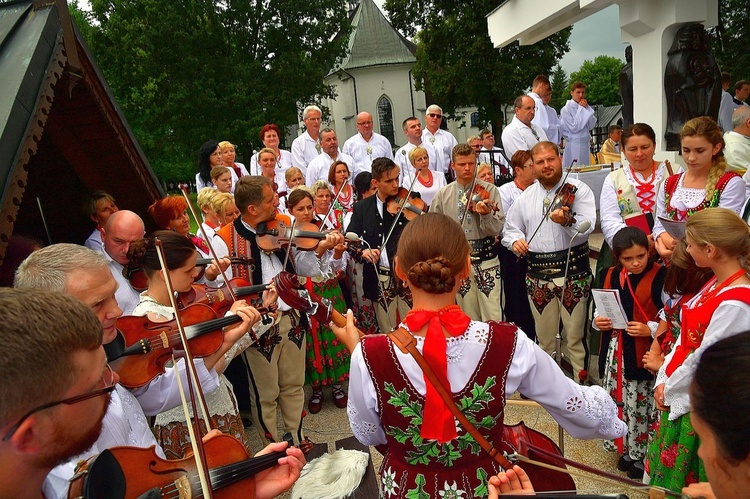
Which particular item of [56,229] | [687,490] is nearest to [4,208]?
[56,229]

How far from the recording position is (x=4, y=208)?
221 centimetres

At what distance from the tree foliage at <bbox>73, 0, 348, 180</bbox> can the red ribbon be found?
21.3m

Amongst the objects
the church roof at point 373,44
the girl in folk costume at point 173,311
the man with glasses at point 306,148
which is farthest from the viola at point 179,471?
the church roof at point 373,44

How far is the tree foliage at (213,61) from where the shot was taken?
22.1 metres

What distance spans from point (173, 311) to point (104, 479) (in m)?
1.47

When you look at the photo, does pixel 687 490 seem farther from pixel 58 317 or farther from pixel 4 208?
pixel 4 208

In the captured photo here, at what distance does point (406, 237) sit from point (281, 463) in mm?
863

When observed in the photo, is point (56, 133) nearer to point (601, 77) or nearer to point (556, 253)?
point (556, 253)

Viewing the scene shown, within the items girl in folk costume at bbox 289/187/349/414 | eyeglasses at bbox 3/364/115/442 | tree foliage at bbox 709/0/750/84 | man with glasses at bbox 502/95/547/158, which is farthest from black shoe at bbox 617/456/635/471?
tree foliage at bbox 709/0/750/84

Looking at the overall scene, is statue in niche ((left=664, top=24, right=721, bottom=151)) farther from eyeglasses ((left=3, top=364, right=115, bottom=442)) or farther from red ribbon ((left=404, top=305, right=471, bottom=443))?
eyeglasses ((left=3, top=364, right=115, bottom=442))

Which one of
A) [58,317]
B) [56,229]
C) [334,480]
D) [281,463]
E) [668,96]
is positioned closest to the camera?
[58,317]

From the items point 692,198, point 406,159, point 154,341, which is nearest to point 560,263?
point 692,198

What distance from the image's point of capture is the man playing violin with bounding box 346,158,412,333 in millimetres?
5156

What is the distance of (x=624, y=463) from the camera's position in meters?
3.61
